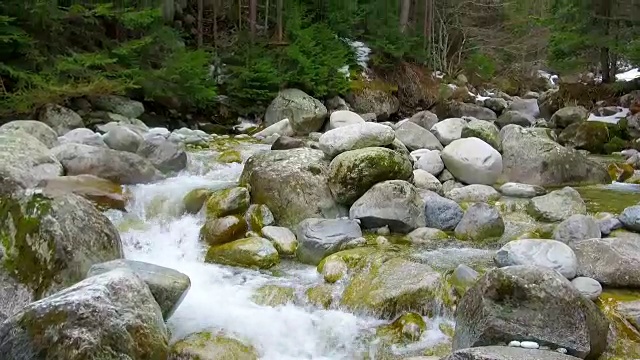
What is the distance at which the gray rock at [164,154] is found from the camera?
837 centimetres

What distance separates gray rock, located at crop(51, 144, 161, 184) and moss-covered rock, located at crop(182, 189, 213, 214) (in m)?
0.85

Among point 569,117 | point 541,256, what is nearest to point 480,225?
point 541,256

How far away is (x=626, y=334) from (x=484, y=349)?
175 cm

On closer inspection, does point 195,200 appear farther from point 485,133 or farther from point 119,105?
point 119,105

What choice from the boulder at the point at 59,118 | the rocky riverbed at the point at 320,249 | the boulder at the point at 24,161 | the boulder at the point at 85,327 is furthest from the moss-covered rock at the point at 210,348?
the boulder at the point at 59,118

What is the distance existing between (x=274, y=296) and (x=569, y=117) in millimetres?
9565

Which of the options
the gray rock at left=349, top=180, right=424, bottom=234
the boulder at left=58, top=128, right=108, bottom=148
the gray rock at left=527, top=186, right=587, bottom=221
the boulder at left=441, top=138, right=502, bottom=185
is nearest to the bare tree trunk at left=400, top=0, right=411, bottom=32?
the boulder at left=441, top=138, right=502, bottom=185

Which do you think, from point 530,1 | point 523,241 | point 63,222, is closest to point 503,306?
point 523,241

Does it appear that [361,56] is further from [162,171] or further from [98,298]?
[98,298]

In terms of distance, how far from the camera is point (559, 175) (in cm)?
830

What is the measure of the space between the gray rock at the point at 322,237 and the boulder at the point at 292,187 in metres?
0.44

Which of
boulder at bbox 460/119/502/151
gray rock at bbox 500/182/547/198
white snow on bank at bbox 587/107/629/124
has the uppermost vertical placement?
boulder at bbox 460/119/502/151

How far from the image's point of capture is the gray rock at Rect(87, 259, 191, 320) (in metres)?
4.60

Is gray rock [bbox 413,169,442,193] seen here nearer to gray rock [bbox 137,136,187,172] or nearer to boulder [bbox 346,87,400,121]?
gray rock [bbox 137,136,187,172]
